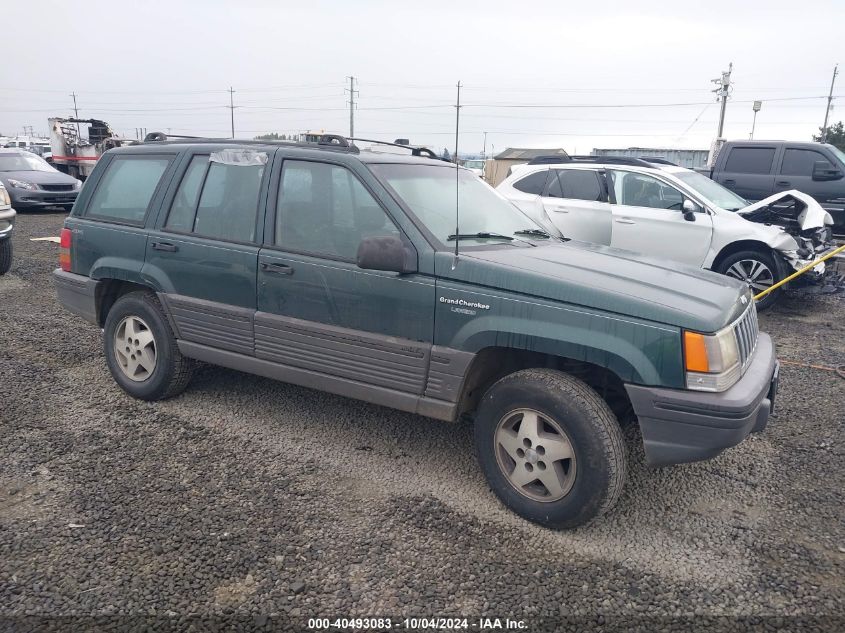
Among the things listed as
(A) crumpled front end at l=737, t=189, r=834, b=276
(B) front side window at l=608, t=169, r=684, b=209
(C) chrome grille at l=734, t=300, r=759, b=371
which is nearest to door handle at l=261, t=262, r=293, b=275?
(C) chrome grille at l=734, t=300, r=759, b=371

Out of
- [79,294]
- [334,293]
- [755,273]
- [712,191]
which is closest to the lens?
[334,293]

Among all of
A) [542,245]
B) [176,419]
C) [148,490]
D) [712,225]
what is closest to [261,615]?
[148,490]

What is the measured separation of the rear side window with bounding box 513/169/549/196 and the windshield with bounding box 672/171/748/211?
1.65 m

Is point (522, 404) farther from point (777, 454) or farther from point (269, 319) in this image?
point (777, 454)

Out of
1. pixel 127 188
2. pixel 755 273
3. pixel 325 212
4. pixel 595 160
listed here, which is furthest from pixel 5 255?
pixel 755 273

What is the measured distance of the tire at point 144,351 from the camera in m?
4.38

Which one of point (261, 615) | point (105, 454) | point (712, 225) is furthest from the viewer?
point (712, 225)

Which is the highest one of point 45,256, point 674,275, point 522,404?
point 674,275

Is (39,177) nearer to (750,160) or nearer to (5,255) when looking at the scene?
(5,255)

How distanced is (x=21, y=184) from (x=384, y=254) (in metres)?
15.6

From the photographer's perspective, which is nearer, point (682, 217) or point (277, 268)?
point (277, 268)

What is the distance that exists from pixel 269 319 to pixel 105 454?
1.25 m

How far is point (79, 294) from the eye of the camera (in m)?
4.73

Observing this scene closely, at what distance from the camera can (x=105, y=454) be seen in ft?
12.5
